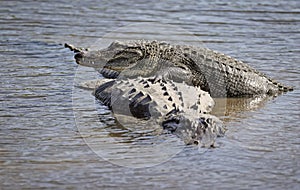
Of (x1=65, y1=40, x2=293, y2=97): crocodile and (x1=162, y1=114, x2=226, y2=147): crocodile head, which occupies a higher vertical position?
(x1=65, y1=40, x2=293, y2=97): crocodile

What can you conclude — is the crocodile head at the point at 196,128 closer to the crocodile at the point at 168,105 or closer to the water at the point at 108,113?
the crocodile at the point at 168,105

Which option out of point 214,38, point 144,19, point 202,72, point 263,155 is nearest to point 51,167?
point 263,155

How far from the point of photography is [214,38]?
9.88m

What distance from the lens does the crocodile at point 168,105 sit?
5.39 meters

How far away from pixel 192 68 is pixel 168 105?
4.63 feet

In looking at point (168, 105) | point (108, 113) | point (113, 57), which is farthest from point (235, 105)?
point (113, 57)

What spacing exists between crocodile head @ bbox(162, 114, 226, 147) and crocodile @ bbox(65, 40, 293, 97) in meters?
1.40

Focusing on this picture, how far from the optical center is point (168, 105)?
5953 mm

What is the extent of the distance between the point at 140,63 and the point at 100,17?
4280 mm

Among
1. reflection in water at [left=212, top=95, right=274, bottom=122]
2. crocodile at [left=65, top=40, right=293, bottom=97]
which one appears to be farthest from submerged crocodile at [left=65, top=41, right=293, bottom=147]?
→ reflection in water at [left=212, top=95, right=274, bottom=122]

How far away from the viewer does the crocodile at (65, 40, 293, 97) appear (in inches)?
282

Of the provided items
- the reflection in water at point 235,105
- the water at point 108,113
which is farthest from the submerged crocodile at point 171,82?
the water at point 108,113

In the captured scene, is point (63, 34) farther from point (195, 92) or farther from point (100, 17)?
point (195, 92)

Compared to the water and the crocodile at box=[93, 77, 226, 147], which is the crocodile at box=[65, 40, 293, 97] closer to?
the water
